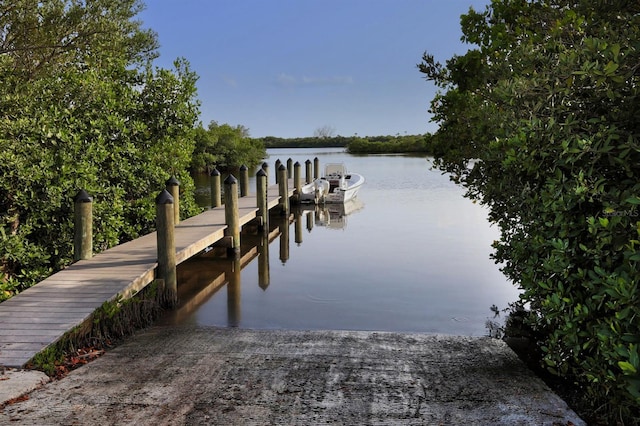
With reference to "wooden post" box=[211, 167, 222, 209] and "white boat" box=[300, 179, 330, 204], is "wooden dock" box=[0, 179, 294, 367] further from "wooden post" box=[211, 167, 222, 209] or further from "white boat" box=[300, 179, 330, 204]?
"white boat" box=[300, 179, 330, 204]

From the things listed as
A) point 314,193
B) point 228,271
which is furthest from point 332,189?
point 228,271

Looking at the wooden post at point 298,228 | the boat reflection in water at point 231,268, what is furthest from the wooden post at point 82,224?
the wooden post at point 298,228

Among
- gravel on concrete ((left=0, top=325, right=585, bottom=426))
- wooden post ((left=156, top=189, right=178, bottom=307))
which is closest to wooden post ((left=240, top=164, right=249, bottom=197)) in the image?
wooden post ((left=156, top=189, right=178, bottom=307))

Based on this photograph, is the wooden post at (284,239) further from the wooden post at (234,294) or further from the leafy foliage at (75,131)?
the leafy foliage at (75,131)

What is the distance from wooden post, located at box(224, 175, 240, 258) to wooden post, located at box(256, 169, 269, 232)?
2.49 metres

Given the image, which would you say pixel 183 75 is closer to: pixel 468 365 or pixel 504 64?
pixel 504 64

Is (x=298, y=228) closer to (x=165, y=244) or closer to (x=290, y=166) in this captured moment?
(x=290, y=166)

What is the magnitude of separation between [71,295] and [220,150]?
29498mm

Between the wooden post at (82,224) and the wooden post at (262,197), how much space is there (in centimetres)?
601

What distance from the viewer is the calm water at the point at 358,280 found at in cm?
701

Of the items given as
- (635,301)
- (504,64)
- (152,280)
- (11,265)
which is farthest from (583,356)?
(11,265)

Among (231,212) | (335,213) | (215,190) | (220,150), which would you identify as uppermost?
(220,150)

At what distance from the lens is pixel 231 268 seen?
32.0 feet

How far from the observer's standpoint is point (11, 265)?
278 inches
